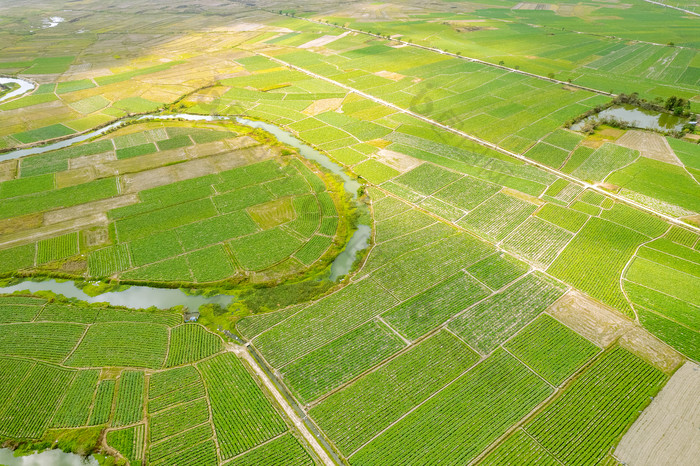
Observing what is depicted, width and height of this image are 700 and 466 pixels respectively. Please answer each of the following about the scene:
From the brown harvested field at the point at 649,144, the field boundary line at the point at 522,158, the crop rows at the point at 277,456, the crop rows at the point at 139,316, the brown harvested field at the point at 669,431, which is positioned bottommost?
the crop rows at the point at 277,456

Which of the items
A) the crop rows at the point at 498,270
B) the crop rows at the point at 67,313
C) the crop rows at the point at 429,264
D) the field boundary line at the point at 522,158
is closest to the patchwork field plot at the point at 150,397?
the crop rows at the point at 67,313

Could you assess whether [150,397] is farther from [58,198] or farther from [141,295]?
[58,198]

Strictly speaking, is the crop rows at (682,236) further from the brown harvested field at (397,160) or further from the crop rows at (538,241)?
the brown harvested field at (397,160)

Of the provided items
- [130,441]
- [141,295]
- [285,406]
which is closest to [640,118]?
[285,406]

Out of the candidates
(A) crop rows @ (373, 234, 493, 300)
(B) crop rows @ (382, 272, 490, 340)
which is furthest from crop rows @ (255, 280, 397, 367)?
(A) crop rows @ (373, 234, 493, 300)

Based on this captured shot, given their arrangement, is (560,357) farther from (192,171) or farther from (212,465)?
(192,171)

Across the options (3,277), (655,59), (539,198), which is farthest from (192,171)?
(655,59)
